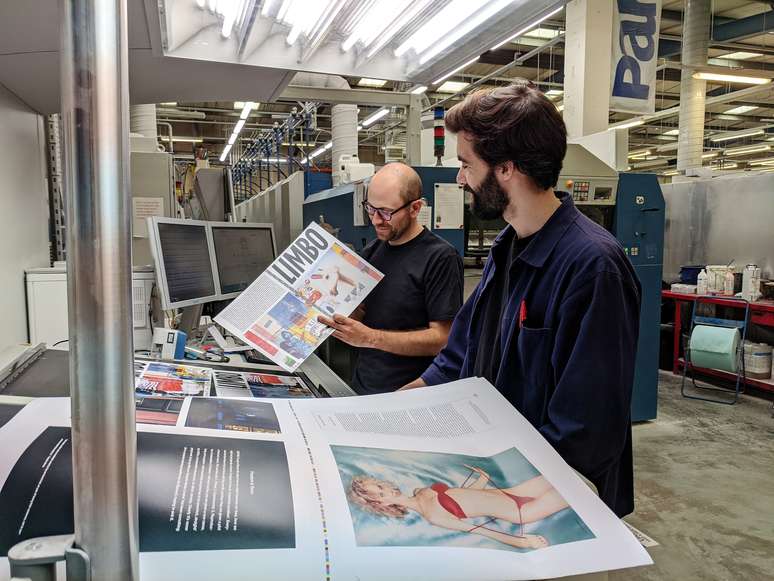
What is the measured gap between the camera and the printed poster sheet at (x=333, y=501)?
1.69 feet

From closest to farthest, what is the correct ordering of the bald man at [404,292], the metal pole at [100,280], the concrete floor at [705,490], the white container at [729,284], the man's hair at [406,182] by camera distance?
the metal pole at [100,280] < the bald man at [404,292] < the man's hair at [406,182] < the concrete floor at [705,490] < the white container at [729,284]

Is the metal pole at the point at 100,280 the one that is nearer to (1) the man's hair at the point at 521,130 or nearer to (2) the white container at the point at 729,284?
(1) the man's hair at the point at 521,130

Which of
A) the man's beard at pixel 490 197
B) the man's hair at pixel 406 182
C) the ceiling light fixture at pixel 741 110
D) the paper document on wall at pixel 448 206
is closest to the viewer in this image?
the man's beard at pixel 490 197

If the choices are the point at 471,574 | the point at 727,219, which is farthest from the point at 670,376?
the point at 471,574

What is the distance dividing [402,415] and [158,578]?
432 mm

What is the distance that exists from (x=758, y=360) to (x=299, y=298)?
15.1ft

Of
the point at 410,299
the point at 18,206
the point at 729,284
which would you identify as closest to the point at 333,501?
the point at 410,299

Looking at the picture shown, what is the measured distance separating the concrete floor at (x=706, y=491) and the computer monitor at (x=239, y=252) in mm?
1970

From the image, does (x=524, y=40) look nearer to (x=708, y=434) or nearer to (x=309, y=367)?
(x=708, y=434)

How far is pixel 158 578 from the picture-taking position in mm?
470

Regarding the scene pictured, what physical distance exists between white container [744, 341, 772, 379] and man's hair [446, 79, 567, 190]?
4545 mm

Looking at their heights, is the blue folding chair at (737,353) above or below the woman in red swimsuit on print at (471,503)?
below

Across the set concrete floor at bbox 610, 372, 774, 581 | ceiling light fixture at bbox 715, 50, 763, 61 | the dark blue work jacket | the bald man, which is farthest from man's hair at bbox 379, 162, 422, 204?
ceiling light fixture at bbox 715, 50, 763, 61

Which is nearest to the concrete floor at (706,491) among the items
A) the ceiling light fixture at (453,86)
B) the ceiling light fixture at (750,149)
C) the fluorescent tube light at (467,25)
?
the fluorescent tube light at (467,25)
